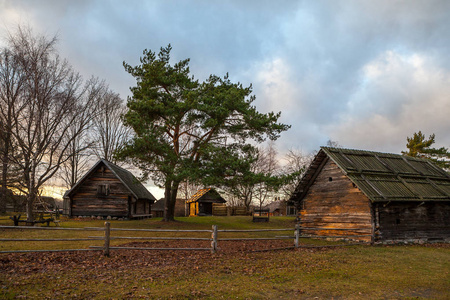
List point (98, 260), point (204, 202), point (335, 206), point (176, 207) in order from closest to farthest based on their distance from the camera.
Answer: point (98, 260) < point (335, 206) < point (204, 202) < point (176, 207)

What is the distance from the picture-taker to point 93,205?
35.1 meters

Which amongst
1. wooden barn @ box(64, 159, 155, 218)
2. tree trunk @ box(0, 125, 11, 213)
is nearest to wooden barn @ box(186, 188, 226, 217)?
wooden barn @ box(64, 159, 155, 218)

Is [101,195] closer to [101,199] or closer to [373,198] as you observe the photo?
[101,199]

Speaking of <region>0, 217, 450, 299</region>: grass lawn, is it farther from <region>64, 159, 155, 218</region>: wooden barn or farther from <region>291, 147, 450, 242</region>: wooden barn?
<region>64, 159, 155, 218</region>: wooden barn

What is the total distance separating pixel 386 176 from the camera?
73.9 feet

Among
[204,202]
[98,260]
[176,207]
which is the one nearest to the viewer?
[98,260]

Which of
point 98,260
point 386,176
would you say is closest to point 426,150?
point 386,176

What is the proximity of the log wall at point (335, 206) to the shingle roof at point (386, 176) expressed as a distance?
0.67 m

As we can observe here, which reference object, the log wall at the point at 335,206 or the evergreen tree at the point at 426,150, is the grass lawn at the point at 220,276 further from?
the evergreen tree at the point at 426,150

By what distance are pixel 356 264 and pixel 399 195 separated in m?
9.62

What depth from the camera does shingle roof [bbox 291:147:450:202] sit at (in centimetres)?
2049

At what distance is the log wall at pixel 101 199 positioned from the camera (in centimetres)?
3497

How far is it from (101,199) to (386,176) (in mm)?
27325

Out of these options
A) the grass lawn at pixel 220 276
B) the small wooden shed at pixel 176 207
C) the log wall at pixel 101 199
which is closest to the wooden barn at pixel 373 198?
the grass lawn at pixel 220 276
